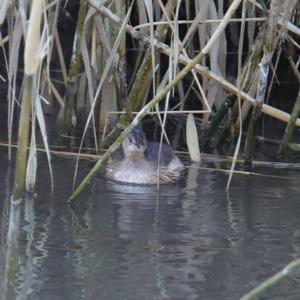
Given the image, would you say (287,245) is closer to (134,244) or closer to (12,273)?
(134,244)

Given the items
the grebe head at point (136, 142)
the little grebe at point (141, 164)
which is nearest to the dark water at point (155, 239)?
the little grebe at point (141, 164)

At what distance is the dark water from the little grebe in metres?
0.11

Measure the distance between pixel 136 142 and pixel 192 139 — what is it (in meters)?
0.37

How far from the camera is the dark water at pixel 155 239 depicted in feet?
10.9

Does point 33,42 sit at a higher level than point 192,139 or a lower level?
higher

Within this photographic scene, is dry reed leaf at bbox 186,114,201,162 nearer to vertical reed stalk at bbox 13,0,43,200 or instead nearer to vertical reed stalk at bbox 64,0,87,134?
vertical reed stalk at bbox 64,0,87,134

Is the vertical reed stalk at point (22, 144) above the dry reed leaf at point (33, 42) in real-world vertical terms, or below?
below

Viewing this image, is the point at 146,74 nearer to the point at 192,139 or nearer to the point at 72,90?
the point at 192,139

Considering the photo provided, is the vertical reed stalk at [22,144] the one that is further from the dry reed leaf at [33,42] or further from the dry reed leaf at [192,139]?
the dry reed leaf at [192,139]

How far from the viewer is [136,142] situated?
545cm

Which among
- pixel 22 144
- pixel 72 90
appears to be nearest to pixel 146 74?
pixel 72 90

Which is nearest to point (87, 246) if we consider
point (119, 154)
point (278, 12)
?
point (278, 12)

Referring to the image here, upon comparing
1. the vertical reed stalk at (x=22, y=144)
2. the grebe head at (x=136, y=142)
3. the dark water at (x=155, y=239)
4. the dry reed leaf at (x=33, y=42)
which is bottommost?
the dark water at (x=155, y=239)

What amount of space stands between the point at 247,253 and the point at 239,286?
42 cm
